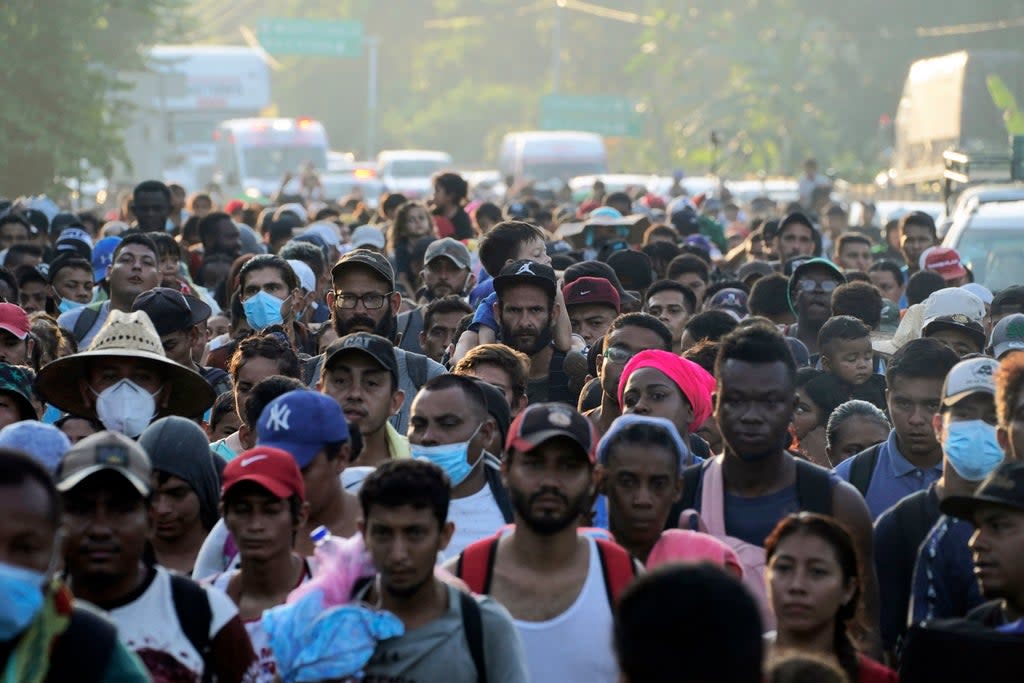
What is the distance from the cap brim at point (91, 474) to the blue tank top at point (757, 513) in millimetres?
1885

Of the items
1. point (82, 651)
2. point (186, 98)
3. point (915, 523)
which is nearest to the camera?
point (82, 651)

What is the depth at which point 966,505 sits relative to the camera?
5734mm

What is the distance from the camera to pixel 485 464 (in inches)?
284

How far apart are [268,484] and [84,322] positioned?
5.38 metres

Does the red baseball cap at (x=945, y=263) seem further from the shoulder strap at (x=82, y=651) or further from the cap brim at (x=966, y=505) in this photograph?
the shoulder strap at (x=82, y=651)

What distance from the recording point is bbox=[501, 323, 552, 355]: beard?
9422 mm

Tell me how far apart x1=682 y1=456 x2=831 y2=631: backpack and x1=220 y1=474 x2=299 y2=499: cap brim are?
4.17 feet

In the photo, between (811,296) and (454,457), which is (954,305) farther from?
(454,457)

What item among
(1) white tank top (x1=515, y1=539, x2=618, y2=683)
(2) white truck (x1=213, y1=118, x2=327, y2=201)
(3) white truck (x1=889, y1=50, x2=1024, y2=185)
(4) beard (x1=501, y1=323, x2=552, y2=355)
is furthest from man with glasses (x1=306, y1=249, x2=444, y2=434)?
(2) white truck (x1=213, y1=118, x2=327, y2=201)

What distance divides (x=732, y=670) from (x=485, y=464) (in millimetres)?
3559

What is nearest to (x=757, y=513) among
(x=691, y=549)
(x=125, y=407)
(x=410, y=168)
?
(x=691, y=549)

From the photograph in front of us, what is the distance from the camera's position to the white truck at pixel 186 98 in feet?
159

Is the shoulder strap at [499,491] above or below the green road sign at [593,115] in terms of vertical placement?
above

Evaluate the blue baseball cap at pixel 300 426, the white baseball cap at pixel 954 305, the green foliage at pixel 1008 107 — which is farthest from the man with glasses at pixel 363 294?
the green foliage at pixel 1008 107
